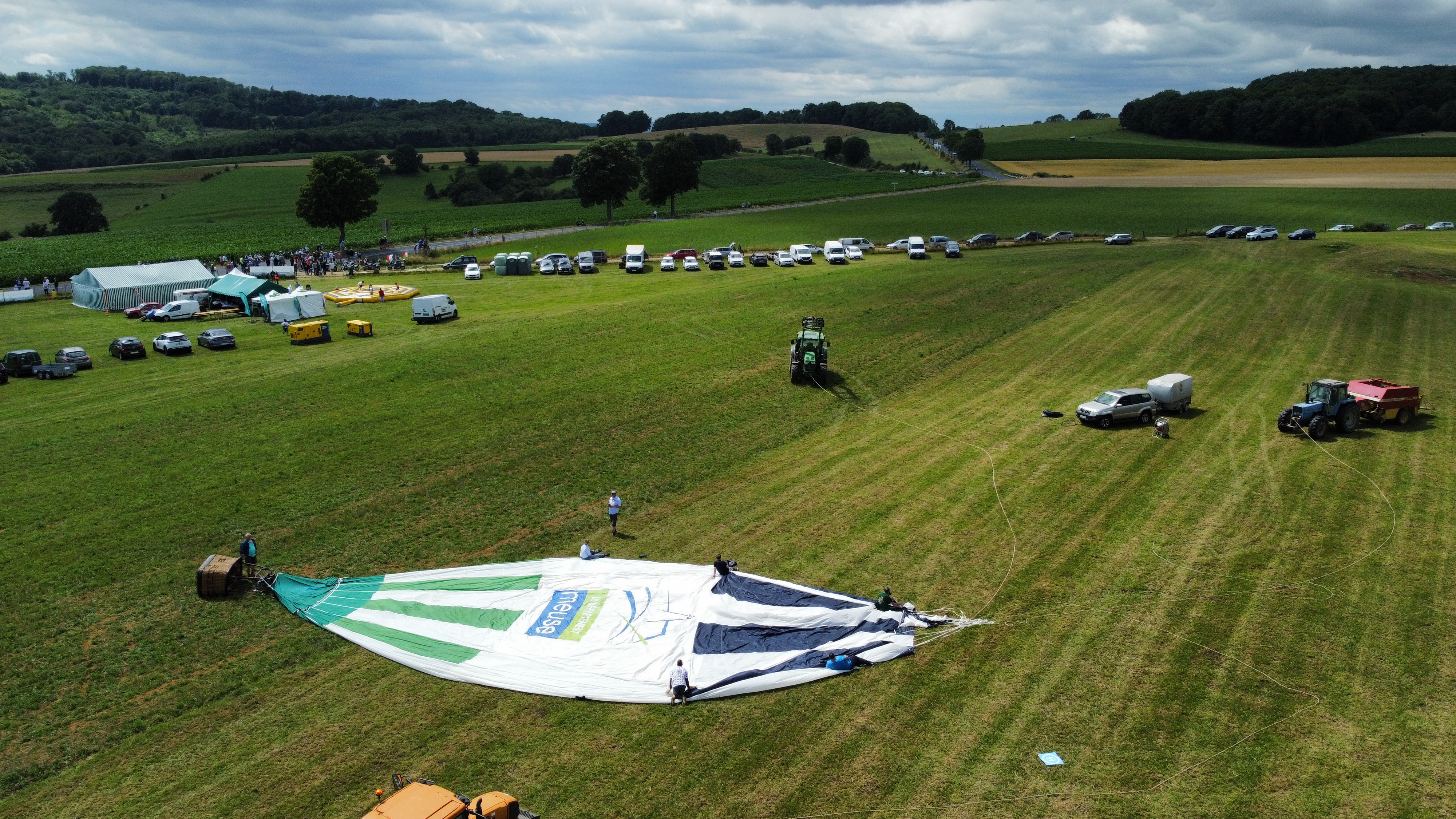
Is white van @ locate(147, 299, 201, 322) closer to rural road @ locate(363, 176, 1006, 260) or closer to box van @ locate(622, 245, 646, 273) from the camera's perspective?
rural road @ locate(363, 176, 1006, 260)

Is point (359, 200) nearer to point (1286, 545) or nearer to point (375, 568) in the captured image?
point (375, 568)

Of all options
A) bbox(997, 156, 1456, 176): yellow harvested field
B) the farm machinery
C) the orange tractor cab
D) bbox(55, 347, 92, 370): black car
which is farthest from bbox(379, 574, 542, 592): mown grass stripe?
bbox(997, 156, 1456, 176): yellow harvested field

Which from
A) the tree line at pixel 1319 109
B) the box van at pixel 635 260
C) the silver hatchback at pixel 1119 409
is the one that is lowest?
the silver hatchback at pixel 1119 409

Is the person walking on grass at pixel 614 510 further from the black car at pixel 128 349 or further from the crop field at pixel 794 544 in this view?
the black car at pixel 128 349

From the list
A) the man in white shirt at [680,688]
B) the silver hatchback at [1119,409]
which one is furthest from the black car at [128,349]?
the silver hatchback at [1119,409]

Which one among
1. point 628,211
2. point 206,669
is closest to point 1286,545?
point 206,669

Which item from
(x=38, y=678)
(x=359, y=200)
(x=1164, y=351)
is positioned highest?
(x=359, y=200)
